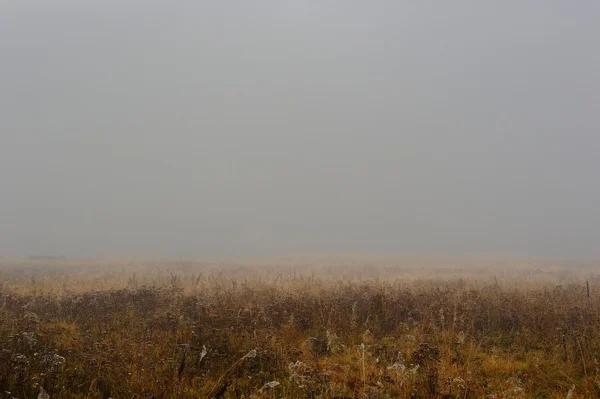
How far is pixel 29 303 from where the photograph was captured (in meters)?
11.8

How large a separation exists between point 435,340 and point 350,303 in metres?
3.57

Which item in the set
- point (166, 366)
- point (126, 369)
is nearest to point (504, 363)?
point (166, 366)

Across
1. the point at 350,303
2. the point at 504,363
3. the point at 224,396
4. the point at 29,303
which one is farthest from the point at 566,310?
the point at 29,303

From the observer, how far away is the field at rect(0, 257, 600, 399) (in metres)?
6.32

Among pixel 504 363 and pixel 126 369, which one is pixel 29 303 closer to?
pixel 126 369

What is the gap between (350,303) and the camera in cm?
1247

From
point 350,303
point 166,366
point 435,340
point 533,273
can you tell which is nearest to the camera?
point 166,366

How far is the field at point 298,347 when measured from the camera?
632 centimetres

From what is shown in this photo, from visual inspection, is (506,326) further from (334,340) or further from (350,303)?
(334,340)

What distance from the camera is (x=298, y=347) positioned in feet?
29.2

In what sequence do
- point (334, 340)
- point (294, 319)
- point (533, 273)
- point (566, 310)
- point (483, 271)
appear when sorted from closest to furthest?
point (334, 340) → point (294, 319) → point (566, 310) → point (533, 273) → point (483, 271)

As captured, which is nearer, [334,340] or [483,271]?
[334,340]

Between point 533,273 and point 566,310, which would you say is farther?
point 533,273

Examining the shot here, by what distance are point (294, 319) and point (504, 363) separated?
5176mm
